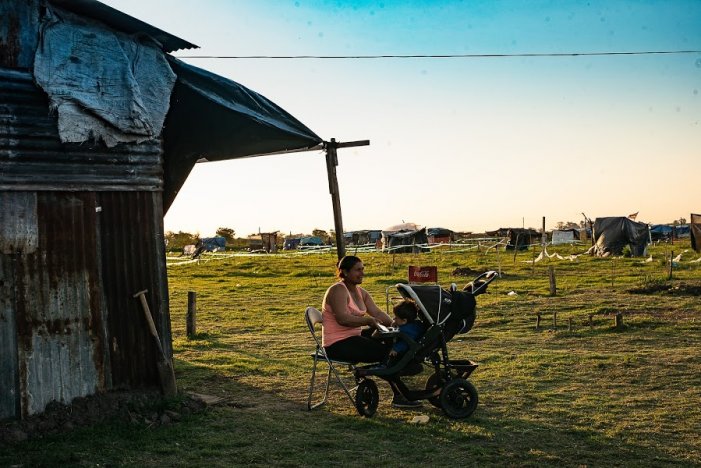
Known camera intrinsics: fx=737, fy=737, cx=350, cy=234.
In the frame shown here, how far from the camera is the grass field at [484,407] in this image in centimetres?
581

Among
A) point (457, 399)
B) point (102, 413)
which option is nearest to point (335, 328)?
point (457, 399)

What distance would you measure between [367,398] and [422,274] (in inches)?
217

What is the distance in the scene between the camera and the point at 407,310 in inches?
283

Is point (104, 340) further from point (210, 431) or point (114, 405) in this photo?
point (210, 431)

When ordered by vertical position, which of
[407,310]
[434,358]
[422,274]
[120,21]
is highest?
[120,21]

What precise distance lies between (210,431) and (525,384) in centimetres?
374

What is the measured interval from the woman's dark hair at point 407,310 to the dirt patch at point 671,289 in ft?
40.1

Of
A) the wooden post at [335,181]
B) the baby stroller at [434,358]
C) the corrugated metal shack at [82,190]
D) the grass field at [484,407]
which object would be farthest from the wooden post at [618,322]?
the corrugated metal shack at [82,190]

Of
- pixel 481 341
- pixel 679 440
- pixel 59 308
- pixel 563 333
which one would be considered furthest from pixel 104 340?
pixel 563 333

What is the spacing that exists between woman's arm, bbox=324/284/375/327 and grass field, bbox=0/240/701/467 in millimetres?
920

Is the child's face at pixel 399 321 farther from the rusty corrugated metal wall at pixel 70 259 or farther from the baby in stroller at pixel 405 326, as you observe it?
the rusty corrugated metal wall at pixel 70 259

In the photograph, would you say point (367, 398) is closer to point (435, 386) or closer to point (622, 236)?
point (435, 386)

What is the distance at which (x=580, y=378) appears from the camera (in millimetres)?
8719

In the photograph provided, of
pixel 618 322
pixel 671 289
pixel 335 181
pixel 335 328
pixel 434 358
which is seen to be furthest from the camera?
pixel 671 289
